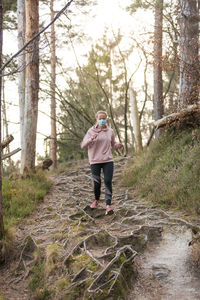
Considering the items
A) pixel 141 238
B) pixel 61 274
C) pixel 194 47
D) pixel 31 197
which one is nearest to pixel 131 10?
pixel 194 47

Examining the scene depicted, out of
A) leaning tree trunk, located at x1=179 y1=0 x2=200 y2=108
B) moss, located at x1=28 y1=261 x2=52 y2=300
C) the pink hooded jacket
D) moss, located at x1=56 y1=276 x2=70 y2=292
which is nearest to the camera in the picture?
moss, located at x1=56 y1=276 x2=70 y2=292

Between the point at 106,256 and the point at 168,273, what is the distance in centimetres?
84

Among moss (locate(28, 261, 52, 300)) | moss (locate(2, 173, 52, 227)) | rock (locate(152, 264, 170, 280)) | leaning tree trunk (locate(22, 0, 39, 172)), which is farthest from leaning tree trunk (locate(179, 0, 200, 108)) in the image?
moss (locate(28, 261, 52, 300))

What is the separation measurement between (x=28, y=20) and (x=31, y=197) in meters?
5.85

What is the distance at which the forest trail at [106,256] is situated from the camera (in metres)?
3.59

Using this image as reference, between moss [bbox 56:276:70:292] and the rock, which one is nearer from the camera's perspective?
moss [bbox 56:276:70:292]

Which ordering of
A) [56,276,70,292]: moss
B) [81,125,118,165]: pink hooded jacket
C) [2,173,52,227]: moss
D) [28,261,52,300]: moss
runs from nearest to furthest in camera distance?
[56,276,70,292]: moss
[28,261,52,300]: moss
[81,125,118,165]: pink hooded jacket
[2,173,52,227]: moss

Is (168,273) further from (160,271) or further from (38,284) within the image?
(38,284)

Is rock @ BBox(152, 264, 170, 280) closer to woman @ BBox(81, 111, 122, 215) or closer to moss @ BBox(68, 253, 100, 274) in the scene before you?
moss @ BBox(68, 253, 100, 274)

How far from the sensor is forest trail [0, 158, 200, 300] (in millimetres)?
3594

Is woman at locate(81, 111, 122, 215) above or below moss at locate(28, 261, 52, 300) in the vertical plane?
above

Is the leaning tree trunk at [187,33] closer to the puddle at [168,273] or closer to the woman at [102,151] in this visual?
the woman at [102,151]

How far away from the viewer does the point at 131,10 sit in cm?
1209

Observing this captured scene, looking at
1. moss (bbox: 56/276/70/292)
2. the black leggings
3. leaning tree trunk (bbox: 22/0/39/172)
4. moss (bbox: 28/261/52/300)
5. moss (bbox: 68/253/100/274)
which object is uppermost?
leaning tree trunk (bbox: 22/0/39/172)
